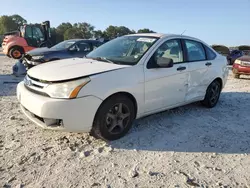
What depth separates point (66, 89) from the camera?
329cm

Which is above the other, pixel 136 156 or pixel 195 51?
pixel 195 51

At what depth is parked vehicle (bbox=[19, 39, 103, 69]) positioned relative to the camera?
9148mm

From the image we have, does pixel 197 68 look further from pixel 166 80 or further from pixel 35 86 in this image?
pixel 35 86

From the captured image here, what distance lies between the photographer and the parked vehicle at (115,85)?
3.32 metres

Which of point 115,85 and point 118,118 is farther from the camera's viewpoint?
point 118,118

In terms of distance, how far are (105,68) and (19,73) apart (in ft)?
19.1

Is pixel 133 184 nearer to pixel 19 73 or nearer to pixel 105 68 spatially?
pixel 105 68

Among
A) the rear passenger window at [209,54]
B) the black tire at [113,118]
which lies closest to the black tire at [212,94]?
the rear passenger window at [209,54]

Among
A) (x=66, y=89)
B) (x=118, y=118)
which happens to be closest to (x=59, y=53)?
(x=118, y=118)

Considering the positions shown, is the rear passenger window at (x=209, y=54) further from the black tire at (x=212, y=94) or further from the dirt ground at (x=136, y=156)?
the dirt ground at (x=136, y=156)

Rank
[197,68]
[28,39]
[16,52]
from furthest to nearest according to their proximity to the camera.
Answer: [16,52] < [28,39] < [197,68]

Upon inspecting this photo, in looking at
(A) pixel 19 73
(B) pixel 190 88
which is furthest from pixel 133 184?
(A) pixel 19 73

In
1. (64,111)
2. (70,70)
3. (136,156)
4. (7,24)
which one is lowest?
(136,156)

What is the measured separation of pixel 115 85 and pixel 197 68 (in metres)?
2.13
